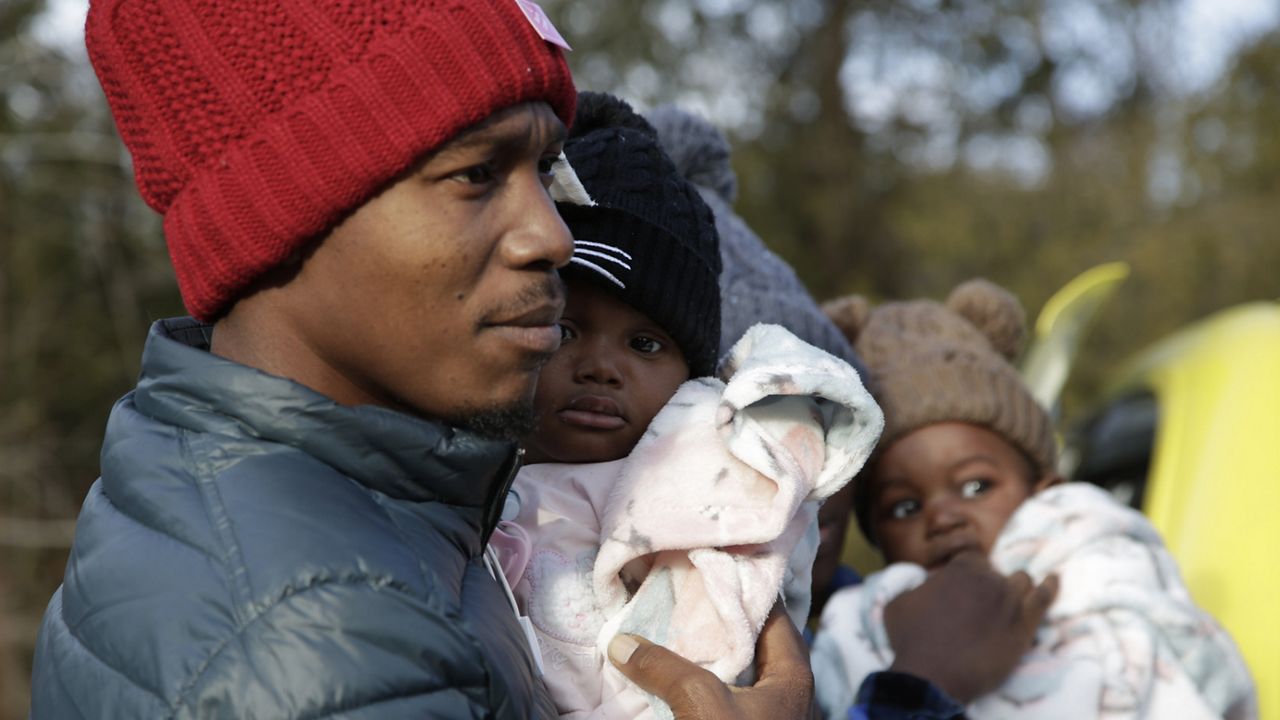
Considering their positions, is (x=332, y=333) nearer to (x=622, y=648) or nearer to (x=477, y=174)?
(x=477, y=174)

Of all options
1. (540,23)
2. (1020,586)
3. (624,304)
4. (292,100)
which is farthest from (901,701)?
(292,100)

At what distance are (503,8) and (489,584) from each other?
694 millimetres

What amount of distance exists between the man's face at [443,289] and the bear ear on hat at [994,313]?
2095 millimetres

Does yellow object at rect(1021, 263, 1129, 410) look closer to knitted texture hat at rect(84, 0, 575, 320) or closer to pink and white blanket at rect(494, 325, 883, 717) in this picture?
pink and white blanket at rect(494, 325, 883, 717)

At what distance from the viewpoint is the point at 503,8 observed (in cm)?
157

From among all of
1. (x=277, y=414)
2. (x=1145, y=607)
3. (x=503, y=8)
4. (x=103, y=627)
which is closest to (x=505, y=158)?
(x=503, y=8)

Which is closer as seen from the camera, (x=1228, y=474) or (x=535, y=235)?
(x=535, y=235)

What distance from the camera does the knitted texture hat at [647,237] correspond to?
2.13 m

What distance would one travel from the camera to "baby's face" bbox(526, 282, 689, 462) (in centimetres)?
208

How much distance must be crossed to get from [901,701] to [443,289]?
1392 millimetres

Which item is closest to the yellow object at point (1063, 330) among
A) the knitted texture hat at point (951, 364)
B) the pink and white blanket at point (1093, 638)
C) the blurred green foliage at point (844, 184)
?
the knitted texture hat at point (951, 364)

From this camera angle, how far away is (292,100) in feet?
4.84

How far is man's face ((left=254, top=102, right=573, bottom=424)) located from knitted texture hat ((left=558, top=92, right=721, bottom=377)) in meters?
0.53

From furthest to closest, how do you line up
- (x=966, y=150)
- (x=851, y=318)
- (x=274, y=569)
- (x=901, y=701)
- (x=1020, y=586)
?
(x=966, y=150) → (x=851, y=318) → (x=1020, y=586) → (x=901, y=701) → (x=274, y=569)
